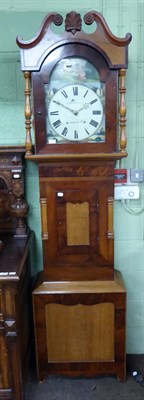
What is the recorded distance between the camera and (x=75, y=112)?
1.58 m

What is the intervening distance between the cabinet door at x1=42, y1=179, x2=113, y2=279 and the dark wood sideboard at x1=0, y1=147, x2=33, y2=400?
187 millimetres

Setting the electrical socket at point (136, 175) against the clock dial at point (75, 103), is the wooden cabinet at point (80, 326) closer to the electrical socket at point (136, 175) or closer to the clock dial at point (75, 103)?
the electrical socket at point (136, 175)

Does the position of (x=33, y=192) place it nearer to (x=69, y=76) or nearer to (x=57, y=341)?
(x=69, y=76)

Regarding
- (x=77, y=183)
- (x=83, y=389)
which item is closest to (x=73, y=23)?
(x=77, y=183)

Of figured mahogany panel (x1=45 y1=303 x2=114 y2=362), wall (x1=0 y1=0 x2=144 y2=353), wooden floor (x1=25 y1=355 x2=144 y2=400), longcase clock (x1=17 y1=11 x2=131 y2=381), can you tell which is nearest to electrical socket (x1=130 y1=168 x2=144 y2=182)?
wall (x1=0 y1=0 x2=144 y2=353)

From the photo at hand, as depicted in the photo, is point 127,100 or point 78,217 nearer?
point 78,217

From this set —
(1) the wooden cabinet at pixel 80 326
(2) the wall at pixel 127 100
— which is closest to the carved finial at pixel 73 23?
(2) the wall at pixel 127 100

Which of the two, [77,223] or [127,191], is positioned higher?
[127,191]

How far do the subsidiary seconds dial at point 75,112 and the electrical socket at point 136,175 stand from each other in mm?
423

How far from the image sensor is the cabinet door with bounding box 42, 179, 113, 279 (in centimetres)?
166

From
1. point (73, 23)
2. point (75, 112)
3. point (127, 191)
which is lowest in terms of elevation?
point (127, 191)

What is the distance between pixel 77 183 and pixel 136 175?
423mm

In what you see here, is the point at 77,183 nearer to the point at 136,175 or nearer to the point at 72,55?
the point at 136,175

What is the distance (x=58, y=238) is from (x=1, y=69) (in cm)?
98
